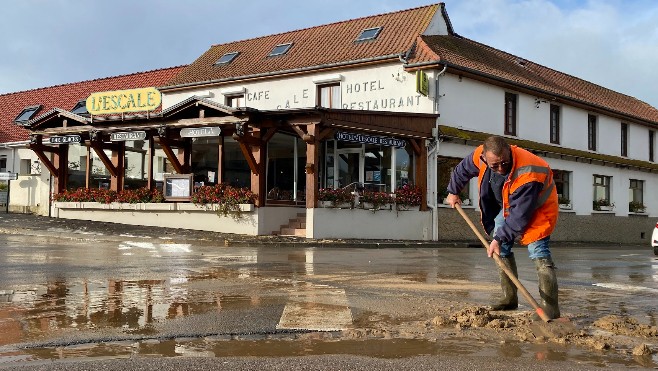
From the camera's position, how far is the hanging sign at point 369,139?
19.3 metres

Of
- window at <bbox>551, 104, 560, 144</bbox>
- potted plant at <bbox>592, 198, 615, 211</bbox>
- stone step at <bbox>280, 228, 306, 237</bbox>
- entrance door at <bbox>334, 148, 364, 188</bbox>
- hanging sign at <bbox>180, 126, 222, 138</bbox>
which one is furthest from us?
potted plant at <bbox>592, 198, 615, 211</bbox>

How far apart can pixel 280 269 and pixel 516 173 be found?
214 inches

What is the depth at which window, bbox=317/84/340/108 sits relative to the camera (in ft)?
79.4

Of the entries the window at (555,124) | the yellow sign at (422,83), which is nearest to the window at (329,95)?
the yellow sign at (422,83)

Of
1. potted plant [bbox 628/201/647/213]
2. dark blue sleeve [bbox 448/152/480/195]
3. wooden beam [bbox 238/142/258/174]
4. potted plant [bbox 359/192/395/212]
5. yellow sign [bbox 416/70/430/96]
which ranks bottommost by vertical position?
potted plant [bbox 628/201/647/213]

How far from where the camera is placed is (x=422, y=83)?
21344 millimetres

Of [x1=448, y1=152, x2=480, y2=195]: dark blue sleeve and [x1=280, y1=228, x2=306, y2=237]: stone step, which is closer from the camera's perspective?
[x1=448, y1=152, x2=480, y2=195]: dark blue sleeve

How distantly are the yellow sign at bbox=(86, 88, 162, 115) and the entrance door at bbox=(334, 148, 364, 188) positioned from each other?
8.16 metres

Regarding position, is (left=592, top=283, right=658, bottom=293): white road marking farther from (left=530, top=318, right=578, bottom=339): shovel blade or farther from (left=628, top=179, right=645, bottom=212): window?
(left=628, top=179, right=645, bottom=212): window

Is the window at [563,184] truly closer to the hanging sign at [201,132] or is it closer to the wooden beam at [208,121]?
the wooden beam at [208,121]

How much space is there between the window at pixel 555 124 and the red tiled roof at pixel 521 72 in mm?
726

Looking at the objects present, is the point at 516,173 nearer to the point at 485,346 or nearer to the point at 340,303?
the point at 485,346

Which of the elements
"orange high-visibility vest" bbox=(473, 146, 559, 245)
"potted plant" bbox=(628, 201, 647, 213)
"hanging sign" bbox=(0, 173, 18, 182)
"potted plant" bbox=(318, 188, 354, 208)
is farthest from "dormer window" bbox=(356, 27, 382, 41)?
"orange high-visibility vest" bbox=(473, 146, 559, 245)

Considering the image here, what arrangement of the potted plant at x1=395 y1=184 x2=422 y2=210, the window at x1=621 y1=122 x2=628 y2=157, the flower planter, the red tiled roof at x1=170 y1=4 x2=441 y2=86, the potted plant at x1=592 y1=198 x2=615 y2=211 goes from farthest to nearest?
the window at x1=621 y1=122 x2=628 y2=157 < the potted plant at x1=592 y1=198 x2=615 y2=211 < the red tiled roof at x1=170 y1=4 x2=441 y2=86 < the potted plant at x1=395 y1=184 x2=422 y2=210 < the flower planter
